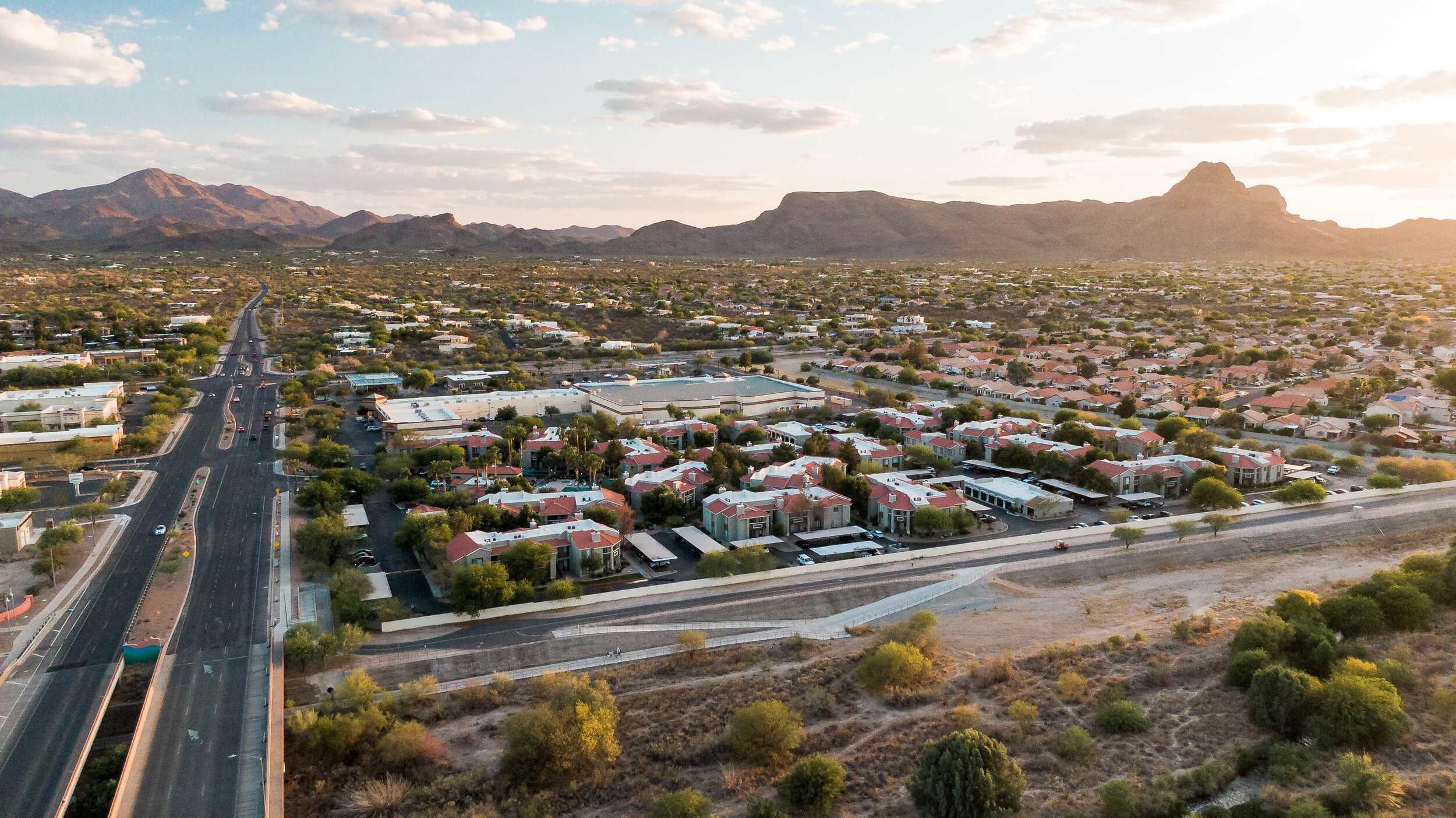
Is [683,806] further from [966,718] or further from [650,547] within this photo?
[650,547]

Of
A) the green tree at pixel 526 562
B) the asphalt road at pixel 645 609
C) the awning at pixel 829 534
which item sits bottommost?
the asphalt road at pixel 645 609

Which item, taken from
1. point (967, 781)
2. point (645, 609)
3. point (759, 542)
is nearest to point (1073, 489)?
point (759, 542)

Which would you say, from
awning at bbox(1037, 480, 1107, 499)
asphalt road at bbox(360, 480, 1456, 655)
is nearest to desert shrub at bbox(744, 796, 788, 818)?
asphalt road at bbox(360, 480, 1456, 655)

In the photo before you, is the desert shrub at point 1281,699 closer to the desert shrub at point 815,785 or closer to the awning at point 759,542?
the desert shrub at point 815,785

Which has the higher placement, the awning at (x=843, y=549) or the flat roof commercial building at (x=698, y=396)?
the flat roof commercial building at (x=698, y=396)

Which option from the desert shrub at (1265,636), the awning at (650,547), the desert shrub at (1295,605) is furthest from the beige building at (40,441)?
the desert shrub at (1295,605)

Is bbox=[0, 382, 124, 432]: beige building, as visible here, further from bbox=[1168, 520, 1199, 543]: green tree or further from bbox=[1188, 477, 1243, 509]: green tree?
bbox=[1188, 477, 1243, 509]: green tree

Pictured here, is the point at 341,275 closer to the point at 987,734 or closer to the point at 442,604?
the point at 442,604
